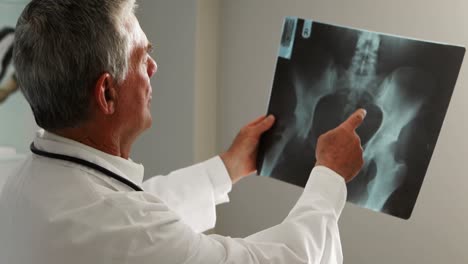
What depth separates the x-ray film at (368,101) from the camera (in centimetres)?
116

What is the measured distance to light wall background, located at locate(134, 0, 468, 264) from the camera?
162 centimetres

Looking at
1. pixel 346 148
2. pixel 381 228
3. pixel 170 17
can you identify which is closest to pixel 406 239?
pixel 381 228

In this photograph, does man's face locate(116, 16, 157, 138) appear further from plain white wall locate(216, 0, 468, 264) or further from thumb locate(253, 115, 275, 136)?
plain white wall locate(216, 0, 468, 264)

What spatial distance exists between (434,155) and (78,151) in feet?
3.43

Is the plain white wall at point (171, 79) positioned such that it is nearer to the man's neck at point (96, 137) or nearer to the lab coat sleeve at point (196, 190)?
the lab coat sleeve at point (196, 190)

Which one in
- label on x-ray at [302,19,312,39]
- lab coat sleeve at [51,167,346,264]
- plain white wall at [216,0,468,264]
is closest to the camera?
lab coat sleeve at [51,167,346,264]

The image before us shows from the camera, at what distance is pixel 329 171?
1.14 metres

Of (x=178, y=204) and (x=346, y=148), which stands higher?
(x=346, y=148)

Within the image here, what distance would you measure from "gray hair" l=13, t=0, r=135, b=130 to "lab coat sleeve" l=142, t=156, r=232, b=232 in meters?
0.47

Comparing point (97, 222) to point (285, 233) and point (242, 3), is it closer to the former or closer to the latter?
point (285, 233)

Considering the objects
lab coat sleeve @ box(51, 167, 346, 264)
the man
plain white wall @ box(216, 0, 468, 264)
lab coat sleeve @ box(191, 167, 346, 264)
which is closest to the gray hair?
the man

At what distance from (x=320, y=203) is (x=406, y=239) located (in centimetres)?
72

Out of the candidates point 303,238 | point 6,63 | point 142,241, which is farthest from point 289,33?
point 6,63

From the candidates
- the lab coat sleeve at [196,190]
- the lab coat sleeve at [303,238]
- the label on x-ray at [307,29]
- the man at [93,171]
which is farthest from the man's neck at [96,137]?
the label on x-ray at [307,29]
